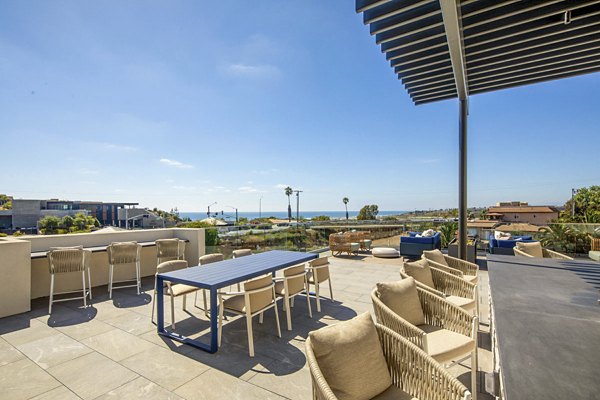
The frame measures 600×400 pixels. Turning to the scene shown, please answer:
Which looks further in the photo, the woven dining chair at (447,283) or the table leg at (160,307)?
the table leg at (160,307)

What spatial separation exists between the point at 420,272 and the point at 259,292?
5.96 ft

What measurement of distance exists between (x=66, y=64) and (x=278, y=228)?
6.43 metres

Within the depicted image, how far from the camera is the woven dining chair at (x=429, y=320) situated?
1962 mm

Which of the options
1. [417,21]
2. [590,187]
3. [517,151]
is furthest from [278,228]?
[590,187]

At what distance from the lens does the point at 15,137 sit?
1102 cm

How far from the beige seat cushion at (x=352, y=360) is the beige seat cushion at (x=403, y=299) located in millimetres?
725

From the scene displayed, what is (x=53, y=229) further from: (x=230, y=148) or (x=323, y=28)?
(x=323, y=28)

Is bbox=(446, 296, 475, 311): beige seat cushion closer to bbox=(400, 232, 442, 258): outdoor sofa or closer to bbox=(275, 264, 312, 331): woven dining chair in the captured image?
bbox=(275, 264, 312, 331): woven dining chair

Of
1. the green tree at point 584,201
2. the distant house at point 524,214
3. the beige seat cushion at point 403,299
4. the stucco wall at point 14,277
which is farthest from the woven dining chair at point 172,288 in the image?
the distant house at point 524,214

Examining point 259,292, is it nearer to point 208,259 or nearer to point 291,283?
point 291,283

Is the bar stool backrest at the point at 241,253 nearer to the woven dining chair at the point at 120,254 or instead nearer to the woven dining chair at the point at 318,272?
the woven dining chair at the point at 318,272

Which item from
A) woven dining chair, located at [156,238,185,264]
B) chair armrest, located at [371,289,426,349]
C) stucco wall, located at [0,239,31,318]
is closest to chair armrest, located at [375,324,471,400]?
chair armrest, located at [371,289,426,349]

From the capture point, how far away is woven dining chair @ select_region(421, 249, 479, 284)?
11.9 ft

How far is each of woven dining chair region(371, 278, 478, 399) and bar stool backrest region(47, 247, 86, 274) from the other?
4.51 metres
